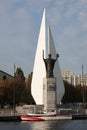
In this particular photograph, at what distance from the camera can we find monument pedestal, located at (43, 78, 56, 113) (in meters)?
73.7

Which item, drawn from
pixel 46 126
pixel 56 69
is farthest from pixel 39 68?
pixel 46 126

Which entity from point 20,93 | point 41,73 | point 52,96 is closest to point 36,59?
point 41,73

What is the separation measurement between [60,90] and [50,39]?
9.56 metres

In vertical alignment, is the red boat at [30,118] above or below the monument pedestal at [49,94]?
below

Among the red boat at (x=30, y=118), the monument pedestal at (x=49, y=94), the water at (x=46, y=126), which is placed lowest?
the water at (x=46, y=126)

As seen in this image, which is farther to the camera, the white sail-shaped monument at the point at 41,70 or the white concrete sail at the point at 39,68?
the white sail-shaped monument at the point at 41,70

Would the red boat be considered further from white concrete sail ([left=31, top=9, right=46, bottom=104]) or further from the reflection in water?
white concrete sail ([left=31, top=9, right=46, bottom=104])

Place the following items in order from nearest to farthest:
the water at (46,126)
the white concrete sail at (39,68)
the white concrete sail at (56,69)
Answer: the water at (46,126) < the white concrete sail at (39,68) < the white concrete sail at (56,69)

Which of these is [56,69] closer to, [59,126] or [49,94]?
[49,94]

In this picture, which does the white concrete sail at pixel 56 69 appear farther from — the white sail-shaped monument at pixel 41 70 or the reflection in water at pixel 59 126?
the reflection in water at pixel 59 126

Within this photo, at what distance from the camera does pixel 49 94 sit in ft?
242

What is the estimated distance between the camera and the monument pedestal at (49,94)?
73.7m

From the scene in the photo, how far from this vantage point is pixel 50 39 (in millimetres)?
84375

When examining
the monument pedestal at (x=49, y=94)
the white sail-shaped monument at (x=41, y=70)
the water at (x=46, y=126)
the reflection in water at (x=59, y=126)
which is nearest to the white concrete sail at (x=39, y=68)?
the white sail-shaped monument at (x=41, y=70)
